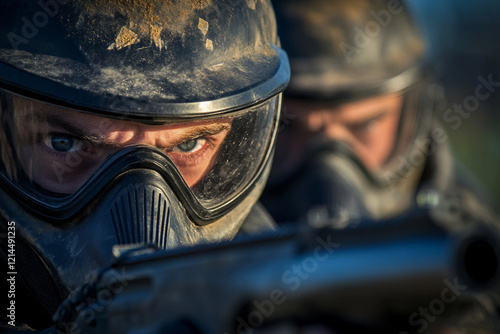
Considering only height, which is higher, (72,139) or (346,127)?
(72,139)

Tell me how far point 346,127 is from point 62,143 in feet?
8.99

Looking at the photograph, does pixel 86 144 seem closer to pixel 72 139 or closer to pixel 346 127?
pixel 72 139

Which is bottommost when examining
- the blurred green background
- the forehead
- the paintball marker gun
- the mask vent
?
the blurred green background

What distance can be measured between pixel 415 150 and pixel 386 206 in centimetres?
50

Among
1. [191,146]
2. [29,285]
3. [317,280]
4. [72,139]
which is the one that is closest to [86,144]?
[72,139]

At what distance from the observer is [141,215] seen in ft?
6.28

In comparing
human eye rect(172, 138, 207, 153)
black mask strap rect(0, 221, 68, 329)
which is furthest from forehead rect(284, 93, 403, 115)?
black mask strap rect(0, 221, 68, 329)

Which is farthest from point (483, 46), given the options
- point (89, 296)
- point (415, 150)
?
point (89, 296)

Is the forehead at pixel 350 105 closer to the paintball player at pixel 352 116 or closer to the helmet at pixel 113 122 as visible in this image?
the paintball player at pixel 352 116

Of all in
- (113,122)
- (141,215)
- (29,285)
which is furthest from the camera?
(29,285)

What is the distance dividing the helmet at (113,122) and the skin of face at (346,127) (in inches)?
88.6

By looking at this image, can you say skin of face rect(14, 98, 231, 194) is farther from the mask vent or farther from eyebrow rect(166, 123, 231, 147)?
the mask vent

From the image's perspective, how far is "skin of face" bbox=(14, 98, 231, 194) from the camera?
6.72ft

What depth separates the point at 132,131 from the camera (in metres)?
2.05
